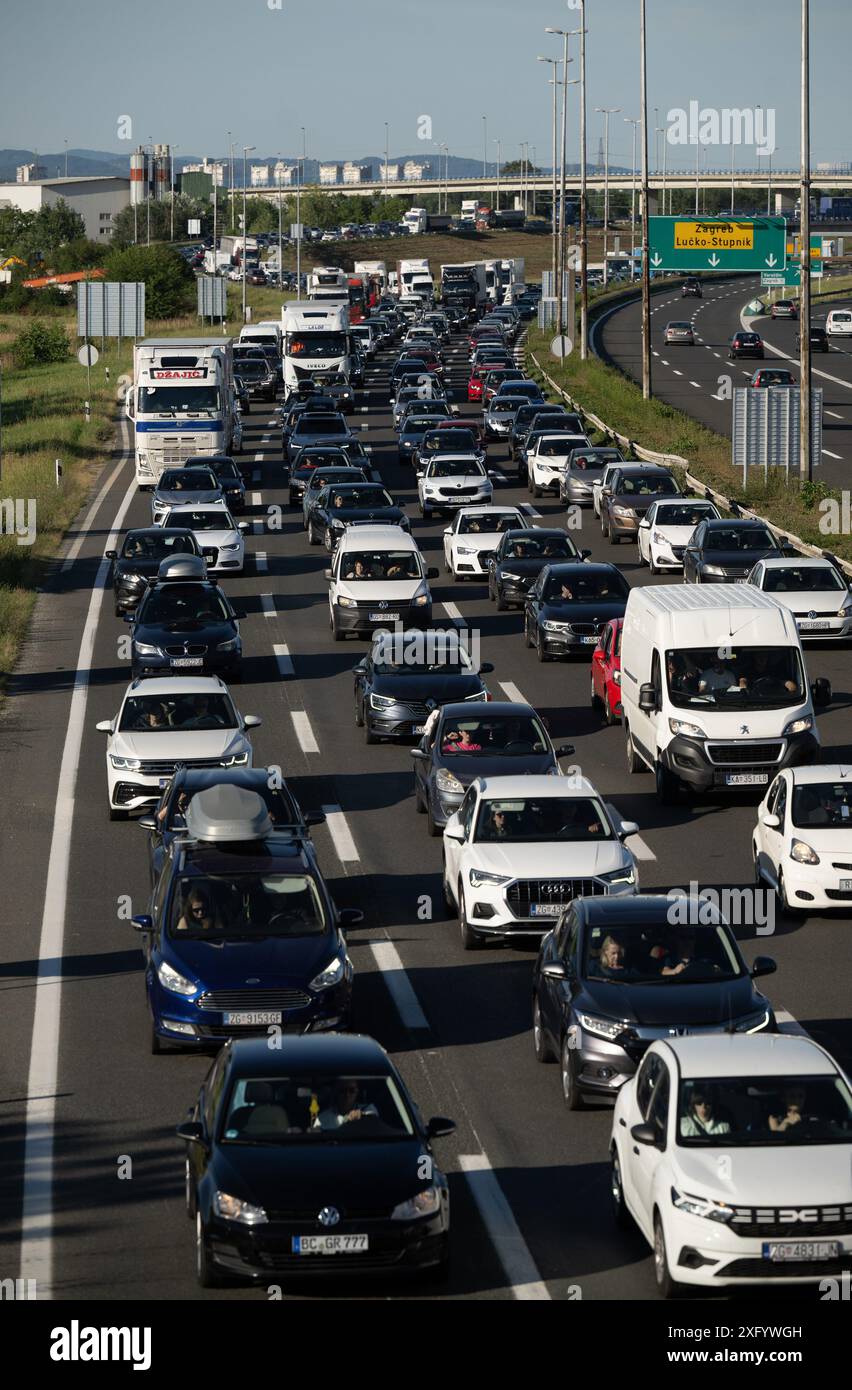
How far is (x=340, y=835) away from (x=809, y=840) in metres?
5.96

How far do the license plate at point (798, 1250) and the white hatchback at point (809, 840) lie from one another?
9.01 metres

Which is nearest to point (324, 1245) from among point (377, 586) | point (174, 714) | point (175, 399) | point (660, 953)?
point (660, 953)

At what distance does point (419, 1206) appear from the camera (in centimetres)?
1121

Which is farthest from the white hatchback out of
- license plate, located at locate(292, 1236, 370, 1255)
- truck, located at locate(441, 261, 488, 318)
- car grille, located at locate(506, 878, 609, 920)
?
truck, located at locate(441, 261, 488, 318)

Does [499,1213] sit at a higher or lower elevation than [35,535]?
lower

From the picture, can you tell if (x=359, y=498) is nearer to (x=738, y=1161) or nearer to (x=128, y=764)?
(x=128, y=764)

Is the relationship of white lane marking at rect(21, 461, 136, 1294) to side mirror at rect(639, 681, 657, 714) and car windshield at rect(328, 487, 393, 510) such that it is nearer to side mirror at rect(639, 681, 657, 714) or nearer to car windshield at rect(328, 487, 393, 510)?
side mirror at rect(639, 681, 657, 714)

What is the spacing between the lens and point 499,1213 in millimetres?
12695

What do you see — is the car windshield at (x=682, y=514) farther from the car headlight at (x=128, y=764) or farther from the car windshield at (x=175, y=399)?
the car headlight at (x=128, y=764)

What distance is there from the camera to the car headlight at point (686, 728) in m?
24.1

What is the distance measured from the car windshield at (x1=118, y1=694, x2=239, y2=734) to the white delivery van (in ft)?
16.3
